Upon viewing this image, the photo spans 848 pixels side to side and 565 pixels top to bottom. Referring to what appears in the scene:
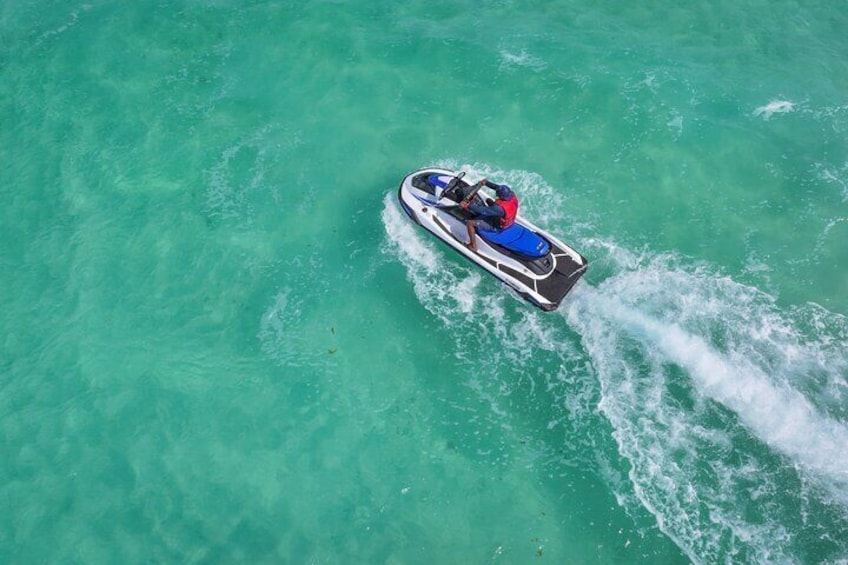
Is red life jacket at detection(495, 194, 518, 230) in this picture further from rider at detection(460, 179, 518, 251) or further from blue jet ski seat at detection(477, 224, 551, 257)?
blue jet ski seat at detection(477, 224, 551, 257)

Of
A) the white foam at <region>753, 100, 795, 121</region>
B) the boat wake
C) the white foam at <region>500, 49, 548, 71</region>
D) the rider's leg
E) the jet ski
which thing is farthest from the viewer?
the white foam at <region>500, 49, 548, 71</region>

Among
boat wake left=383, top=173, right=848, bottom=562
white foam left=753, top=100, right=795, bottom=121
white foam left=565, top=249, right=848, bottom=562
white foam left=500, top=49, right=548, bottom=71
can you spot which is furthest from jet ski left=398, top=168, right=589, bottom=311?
white foam left=753, top=100, right=795, bottom=121

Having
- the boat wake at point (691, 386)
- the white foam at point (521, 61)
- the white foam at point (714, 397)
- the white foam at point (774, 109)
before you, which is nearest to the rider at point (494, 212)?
the boat wake at point (691, 386)

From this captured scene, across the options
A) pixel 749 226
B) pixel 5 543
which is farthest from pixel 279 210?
pixel 749 226

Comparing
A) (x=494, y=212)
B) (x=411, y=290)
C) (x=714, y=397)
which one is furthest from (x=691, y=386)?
(x=411, y=290)

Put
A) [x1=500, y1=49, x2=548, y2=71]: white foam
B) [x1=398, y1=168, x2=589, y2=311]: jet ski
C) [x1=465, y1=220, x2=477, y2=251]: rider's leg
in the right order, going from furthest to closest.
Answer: [x1=500, y1=49, x2=548, y2=71]: white foam, [x1=465, y1=220, x2=477, y2=251]: rider's leg, [x1=398, y1=168, x2=589, y2=311]: jet ski

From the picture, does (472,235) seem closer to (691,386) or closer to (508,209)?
(508,209)
